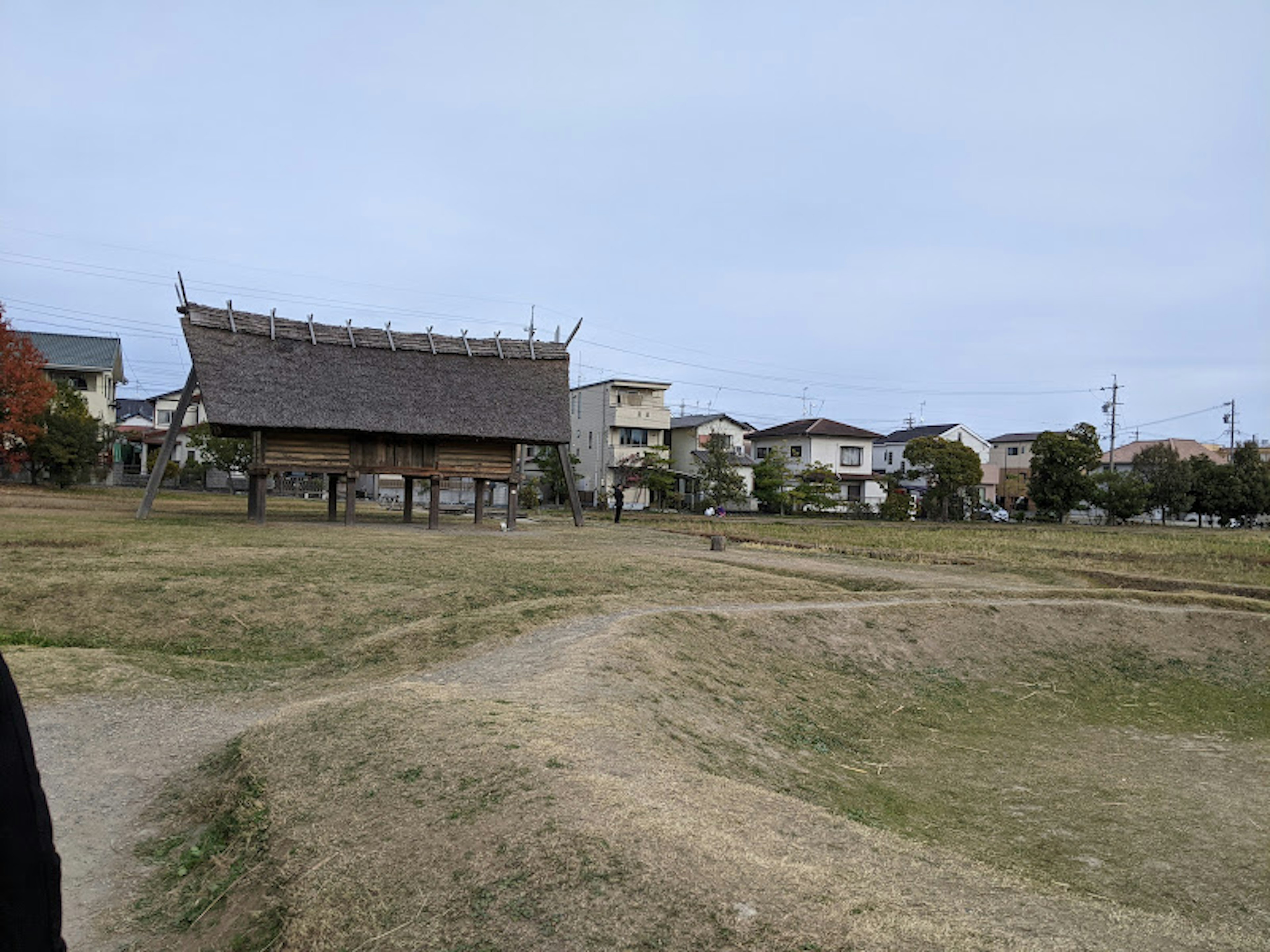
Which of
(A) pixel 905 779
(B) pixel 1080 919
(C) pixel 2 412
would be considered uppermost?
(C) pixel 2 412

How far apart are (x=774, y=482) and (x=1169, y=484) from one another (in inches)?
950

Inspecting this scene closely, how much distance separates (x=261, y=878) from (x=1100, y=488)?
2324 inches

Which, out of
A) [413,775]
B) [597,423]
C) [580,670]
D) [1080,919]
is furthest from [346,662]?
[597,423]

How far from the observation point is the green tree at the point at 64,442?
40.2m

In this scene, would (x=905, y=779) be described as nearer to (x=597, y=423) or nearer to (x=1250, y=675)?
(x=1250, y=675)

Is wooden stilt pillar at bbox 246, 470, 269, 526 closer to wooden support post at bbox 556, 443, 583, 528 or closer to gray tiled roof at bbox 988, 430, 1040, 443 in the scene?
wooden support post at bbox 556, 443, 583, 528

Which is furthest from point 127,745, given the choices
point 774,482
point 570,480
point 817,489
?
point 817,489

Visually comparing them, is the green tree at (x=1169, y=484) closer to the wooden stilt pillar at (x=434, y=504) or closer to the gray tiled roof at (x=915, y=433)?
the gray tiled roof at (x=915, y=433)

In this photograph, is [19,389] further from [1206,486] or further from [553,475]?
[1206,486]

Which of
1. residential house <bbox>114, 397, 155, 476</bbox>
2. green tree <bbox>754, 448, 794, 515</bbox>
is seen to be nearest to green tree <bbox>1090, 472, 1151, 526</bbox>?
green tree <bbox>754, 448, 794, 515</bbox>

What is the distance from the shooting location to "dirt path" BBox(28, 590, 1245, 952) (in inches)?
243

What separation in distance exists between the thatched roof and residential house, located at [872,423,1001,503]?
4449cm

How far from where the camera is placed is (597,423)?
6069cm

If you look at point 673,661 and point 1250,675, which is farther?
point 1250,675
